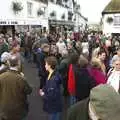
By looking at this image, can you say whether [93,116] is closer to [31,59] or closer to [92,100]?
[92,100]

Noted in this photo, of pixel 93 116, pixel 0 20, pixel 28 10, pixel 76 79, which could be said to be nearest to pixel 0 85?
pixel 76 79

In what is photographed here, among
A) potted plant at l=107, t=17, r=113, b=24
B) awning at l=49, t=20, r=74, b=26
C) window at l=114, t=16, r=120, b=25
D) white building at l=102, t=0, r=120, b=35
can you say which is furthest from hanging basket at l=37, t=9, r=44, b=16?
window at l=114, t=16, r=120, b=25

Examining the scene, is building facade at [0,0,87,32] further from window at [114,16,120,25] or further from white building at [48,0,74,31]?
window at [114,16,120,25]

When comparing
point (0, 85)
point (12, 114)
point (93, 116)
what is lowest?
point (12, 114)

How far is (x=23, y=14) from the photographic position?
3972cm

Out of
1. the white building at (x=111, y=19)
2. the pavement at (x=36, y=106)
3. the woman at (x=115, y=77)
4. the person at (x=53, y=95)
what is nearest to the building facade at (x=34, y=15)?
the white building at (x=111, y=19)

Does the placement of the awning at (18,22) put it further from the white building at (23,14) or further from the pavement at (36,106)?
the pavement at (36,106)

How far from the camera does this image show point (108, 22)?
4812 cm

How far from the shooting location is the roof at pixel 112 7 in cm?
5034

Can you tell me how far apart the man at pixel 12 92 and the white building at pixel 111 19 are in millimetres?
40561

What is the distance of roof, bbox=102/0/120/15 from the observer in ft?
165

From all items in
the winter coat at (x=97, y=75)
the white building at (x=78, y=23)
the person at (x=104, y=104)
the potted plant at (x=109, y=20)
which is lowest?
the white building at (x=78, y=23)

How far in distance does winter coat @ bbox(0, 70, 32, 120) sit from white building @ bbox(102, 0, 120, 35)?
40587mm

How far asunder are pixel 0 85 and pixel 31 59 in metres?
17.7
